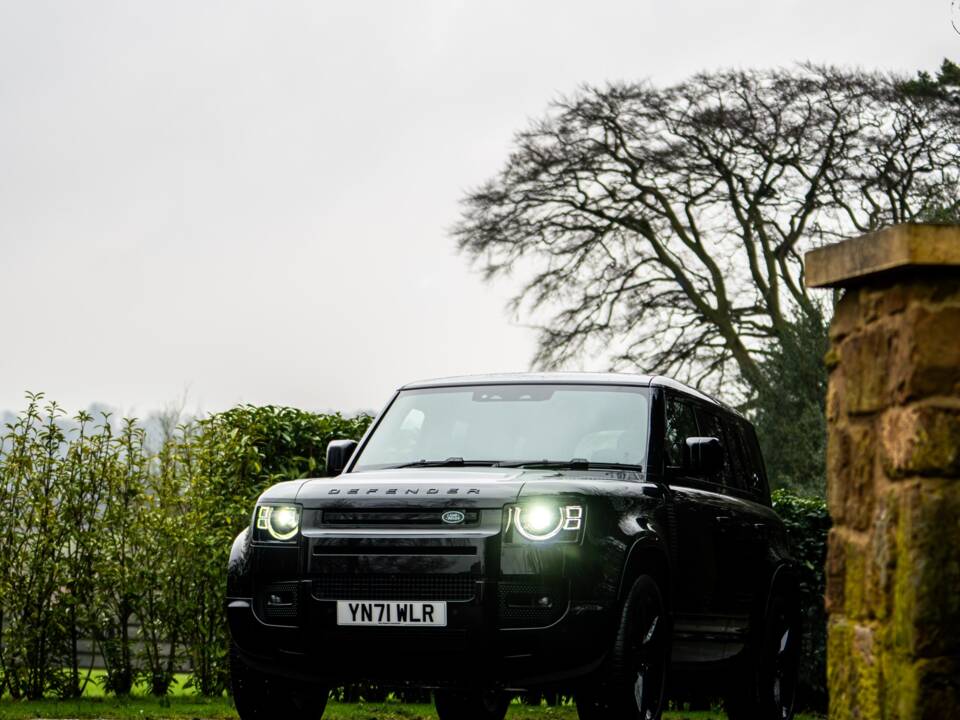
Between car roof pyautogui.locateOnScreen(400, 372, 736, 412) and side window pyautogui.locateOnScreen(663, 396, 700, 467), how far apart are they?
0.33 feet

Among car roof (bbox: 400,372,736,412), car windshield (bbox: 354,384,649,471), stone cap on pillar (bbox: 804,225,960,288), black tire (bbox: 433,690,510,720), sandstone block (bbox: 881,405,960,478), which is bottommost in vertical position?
black tire (bbox: 433,690,510,720)

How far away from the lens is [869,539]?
475cm

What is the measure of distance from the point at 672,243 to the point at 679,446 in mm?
22102

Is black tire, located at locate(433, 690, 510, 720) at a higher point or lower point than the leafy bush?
lower

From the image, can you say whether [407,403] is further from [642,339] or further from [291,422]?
[642,339]

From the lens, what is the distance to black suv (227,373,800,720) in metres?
6.81

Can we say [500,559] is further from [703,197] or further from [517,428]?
[703,197]


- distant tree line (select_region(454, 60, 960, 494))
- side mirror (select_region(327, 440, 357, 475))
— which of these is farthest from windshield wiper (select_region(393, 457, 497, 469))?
distant tree line (select_region(454, 60, 960, 494))

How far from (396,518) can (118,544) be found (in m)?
5.17

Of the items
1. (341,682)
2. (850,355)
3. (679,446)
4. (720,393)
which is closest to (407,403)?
(679,446)

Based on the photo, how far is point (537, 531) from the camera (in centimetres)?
686

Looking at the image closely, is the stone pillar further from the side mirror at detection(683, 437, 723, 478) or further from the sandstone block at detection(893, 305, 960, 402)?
the side mirror at detection(683, 437, 723, 478)

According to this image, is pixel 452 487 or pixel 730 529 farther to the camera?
pixel 730 529

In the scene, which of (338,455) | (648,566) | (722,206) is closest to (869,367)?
(648,566)
